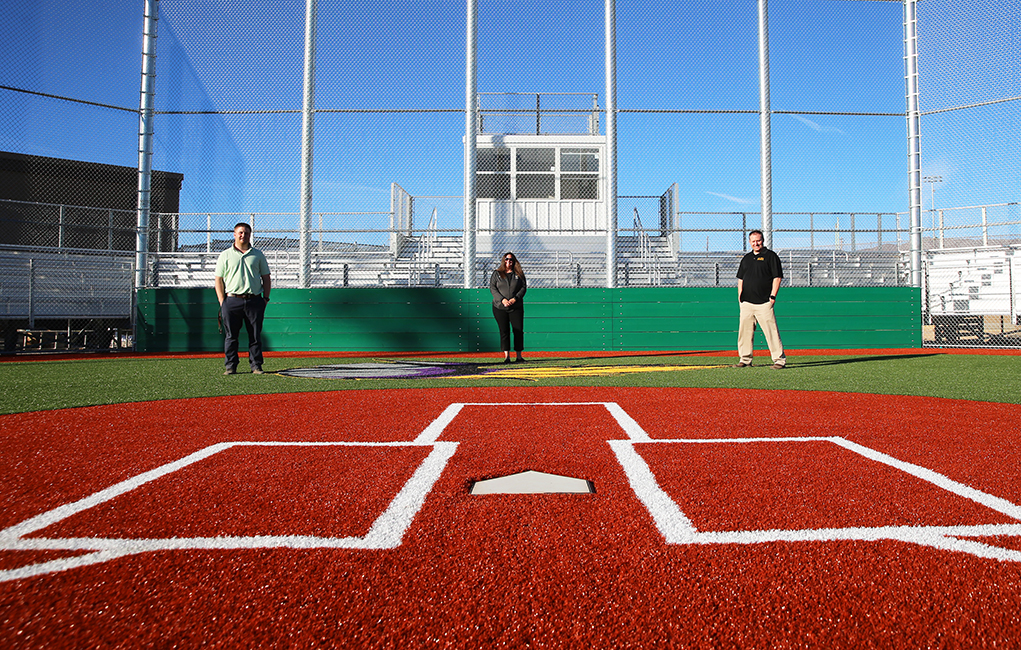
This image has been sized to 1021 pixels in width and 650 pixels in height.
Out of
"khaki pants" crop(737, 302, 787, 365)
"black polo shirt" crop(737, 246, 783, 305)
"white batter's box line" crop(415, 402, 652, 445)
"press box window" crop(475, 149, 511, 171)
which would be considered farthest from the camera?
"press box window" crop(475, 149, 511, 171)

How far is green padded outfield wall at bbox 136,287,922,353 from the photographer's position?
12242mm

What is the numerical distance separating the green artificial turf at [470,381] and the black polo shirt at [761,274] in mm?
1018

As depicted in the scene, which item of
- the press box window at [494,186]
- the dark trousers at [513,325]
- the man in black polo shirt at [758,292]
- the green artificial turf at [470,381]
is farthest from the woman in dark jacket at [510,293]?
the press box window at [494,186]

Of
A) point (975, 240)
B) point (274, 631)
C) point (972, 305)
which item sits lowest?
point (274, 631)

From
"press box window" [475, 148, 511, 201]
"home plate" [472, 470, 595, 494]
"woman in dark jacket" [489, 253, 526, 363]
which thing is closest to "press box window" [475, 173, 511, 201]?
"press box window" [475, 148, 511, 201]

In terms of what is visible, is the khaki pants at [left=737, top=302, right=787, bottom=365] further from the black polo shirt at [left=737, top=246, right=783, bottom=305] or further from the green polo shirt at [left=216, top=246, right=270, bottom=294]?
the green polo shirt at [left=216, top=246, right=270, bottom=294]

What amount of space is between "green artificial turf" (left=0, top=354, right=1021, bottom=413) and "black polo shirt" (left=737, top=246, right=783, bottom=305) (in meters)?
1.02

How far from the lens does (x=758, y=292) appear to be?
26.3 feet

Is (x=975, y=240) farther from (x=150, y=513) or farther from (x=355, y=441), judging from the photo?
(x=150, y=513)

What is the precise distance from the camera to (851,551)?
5.57 feet

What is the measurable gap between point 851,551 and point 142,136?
14.9 m

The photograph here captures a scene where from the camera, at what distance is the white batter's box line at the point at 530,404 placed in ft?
11.0

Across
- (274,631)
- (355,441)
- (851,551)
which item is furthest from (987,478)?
(355,441)

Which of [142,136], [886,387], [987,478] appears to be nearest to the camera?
[987,478]
